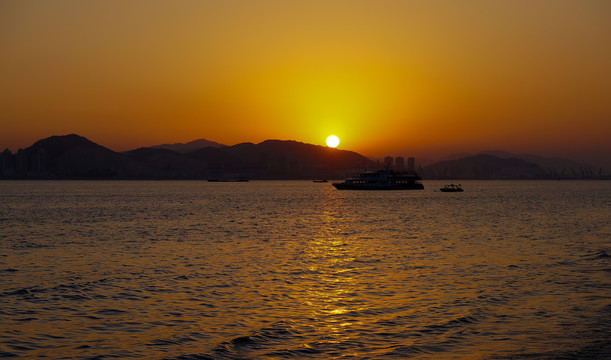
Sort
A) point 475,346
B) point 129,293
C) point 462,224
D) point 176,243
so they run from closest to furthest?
point 475,346
point 129,293
point 176,243
point 462,224

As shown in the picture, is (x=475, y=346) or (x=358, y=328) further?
(x=358, y=328)

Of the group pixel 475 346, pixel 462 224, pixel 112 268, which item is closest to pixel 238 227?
pixel 462 224

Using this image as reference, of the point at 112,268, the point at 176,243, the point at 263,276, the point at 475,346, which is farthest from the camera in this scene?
the point at 176,243

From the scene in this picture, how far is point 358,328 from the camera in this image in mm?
24203

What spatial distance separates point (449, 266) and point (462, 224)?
150 ft

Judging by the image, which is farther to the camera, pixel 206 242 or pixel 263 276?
pixel 206 242

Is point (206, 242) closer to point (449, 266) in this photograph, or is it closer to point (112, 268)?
point (112, 268)

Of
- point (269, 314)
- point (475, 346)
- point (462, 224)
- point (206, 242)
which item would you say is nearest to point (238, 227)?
point (206, 242)

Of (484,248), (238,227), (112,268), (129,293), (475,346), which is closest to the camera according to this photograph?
(475,346)

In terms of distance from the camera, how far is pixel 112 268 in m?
41.2

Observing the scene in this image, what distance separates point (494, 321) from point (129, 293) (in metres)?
18.7

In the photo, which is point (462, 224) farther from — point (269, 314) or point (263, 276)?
point (269, 314)

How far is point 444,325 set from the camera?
81.2 feet

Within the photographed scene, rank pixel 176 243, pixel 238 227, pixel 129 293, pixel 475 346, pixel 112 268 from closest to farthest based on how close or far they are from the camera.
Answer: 1. pixel 475 346
2. pixel 129 293
3. pixel 112 268
4. pixel 176 243
5. pixel 238 227
